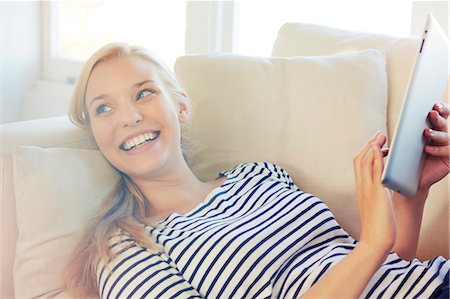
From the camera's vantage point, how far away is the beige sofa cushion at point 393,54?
4.55ft

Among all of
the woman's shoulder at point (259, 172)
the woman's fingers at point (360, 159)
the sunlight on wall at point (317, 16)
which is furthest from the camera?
the sunlight on wall at point (317, 16)

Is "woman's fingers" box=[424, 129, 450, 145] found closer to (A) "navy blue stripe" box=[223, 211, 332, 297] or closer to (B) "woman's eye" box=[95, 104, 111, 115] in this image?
(A) "navy blue stripe" box=[223, 211, 332, 297]

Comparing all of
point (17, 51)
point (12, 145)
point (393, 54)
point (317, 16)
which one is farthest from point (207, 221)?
point (17, 51)

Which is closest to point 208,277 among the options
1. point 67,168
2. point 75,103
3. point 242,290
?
point 242,290

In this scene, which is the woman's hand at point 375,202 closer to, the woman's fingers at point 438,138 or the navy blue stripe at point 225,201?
the woman's fingers at point 438,138

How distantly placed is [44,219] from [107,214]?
11 cm

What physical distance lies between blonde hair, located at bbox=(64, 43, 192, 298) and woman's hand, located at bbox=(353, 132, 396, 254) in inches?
14.5

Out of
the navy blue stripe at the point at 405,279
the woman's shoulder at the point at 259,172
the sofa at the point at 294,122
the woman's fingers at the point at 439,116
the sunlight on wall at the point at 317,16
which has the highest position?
the sunlight on wall at the point at 317,16

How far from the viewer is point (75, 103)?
135cm

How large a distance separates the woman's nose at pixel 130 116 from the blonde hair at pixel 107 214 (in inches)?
4.0

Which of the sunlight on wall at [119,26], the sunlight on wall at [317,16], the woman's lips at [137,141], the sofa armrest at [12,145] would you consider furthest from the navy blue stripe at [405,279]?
the sunlight on wall at [119,26]

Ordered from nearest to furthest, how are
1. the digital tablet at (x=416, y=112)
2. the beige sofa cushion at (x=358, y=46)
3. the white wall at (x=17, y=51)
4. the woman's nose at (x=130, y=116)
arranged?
1. the digital tablet at (x=416, y=112)
2. the woman's nose at (x=130, y=116)
3. the beige sofa cushion at (x=358, y=46)
4. the white wall at (x=17, y=51)

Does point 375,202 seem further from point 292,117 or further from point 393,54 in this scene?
point 393,54

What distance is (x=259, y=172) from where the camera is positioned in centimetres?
139
